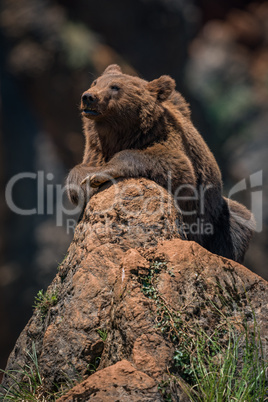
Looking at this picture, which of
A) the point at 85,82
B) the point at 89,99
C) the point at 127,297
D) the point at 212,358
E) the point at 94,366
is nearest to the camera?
the point at 212,358

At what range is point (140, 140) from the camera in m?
4.39

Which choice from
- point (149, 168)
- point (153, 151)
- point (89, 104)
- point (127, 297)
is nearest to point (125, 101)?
point (89, 104)

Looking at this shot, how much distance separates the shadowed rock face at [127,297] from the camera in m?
2.57

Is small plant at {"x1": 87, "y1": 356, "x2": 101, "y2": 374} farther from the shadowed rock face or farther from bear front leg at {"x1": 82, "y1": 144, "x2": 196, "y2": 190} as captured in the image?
bear front leg at {"x1": 82, "y1": 144, "x2": 196, "y2": 190}

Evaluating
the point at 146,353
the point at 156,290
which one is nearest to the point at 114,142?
the point at 156,290

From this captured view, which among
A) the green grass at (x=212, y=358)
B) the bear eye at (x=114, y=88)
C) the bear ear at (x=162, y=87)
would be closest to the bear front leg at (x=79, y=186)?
the bear eye at (x=114, y=88)

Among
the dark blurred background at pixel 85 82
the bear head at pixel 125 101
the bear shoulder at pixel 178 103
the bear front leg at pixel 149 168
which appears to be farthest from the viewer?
the dark blurred background at pixel 85 82

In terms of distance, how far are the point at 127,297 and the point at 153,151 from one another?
1.76 metres

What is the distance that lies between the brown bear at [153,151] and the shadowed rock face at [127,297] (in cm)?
35

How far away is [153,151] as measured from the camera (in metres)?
4.20

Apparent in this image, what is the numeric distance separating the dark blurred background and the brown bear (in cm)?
321

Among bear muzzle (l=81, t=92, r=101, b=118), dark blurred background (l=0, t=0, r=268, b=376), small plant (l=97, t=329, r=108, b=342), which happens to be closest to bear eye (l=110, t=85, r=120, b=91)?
bear muzzle (l=81, t=92, r=101, b=118)

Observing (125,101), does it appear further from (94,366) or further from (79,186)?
(94,366)

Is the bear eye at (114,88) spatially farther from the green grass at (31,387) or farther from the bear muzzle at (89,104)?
the green grass at (31,387)
